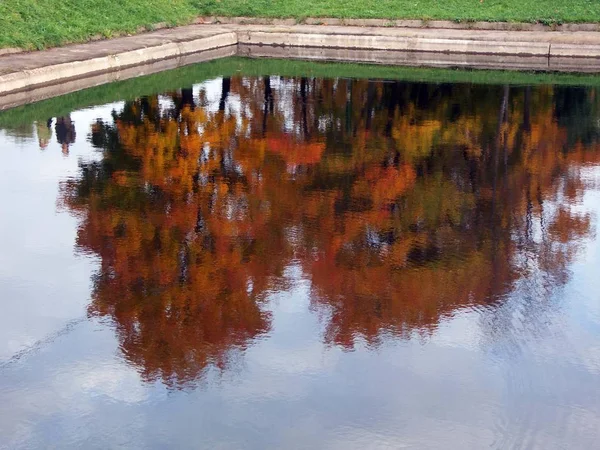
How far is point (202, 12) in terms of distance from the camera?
3173cm

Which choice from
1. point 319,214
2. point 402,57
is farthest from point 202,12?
point 319,214

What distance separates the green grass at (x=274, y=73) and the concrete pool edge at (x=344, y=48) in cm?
89

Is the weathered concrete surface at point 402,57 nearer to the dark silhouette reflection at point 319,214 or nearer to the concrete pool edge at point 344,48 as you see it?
the concrete pool edge at point 344,48

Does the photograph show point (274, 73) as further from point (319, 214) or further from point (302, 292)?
point (302, 292)

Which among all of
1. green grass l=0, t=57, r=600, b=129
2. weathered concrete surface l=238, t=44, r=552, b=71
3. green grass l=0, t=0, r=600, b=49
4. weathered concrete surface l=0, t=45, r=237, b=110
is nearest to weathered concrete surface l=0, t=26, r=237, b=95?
weathered concrete surface l=0, t=45, r=237, b=110

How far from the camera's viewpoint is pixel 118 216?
36.3 feet

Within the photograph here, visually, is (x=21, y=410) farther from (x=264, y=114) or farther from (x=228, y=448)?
(x=264, y=114)

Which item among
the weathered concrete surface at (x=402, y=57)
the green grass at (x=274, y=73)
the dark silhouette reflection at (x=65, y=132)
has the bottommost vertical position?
the weathered concrete surface at (x=402, y=57)

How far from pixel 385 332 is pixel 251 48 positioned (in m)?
22.0

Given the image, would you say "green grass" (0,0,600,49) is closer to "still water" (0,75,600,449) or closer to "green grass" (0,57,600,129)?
"green grass" (0,57,600,129)

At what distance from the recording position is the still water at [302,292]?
6508mm

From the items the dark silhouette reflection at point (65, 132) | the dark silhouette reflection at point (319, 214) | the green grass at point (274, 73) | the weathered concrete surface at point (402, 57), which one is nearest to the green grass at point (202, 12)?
the weathered concrete surface at point (402, 57)

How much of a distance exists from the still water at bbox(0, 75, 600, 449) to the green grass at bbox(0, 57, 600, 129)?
7.54 feet

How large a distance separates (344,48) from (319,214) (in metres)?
18.1
